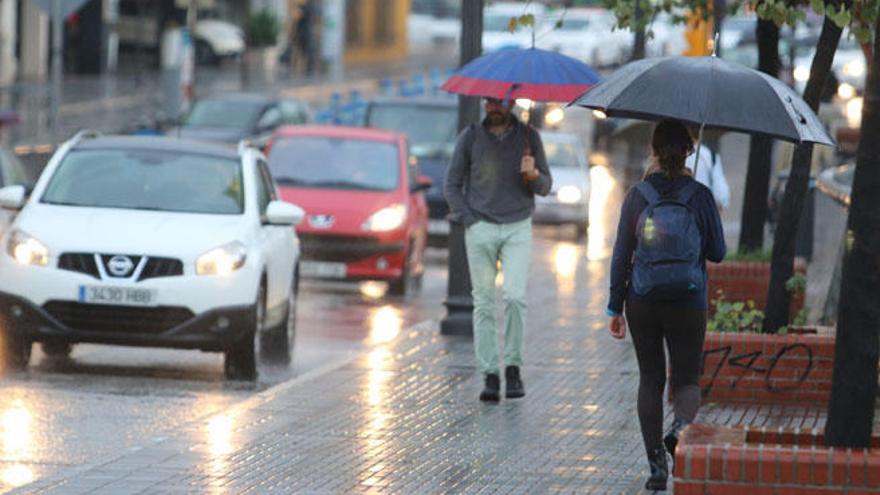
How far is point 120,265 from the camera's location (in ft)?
45.8

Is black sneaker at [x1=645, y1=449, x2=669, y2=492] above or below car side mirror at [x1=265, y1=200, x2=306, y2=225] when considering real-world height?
above

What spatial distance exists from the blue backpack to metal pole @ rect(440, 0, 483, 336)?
6.83 metres

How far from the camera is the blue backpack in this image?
9.09 meters

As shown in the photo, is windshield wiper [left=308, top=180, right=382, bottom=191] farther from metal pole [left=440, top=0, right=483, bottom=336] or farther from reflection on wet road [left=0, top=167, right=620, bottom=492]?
metal pole [left=440, top=0, right=483, bottom=336]

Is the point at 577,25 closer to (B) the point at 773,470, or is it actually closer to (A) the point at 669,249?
(A) the point at 669,249

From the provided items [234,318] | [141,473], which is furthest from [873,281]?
[234,318]

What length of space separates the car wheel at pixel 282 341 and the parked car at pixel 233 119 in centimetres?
1553

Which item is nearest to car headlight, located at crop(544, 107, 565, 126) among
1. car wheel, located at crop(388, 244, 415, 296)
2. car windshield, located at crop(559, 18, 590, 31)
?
car windshield, located at crop(559, 18, 590, 31)

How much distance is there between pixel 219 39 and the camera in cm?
6619

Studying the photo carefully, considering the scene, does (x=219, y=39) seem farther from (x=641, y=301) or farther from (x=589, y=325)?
(x=641, y=301)

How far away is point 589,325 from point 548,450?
7110 mm

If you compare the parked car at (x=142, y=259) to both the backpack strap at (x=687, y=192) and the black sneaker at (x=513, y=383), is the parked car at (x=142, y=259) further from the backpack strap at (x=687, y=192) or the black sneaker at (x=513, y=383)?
the backpack strap at (x=687, y=192)

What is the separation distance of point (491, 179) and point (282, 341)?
3.92 metres

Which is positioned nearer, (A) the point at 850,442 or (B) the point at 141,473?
(A) the point at 850,442
